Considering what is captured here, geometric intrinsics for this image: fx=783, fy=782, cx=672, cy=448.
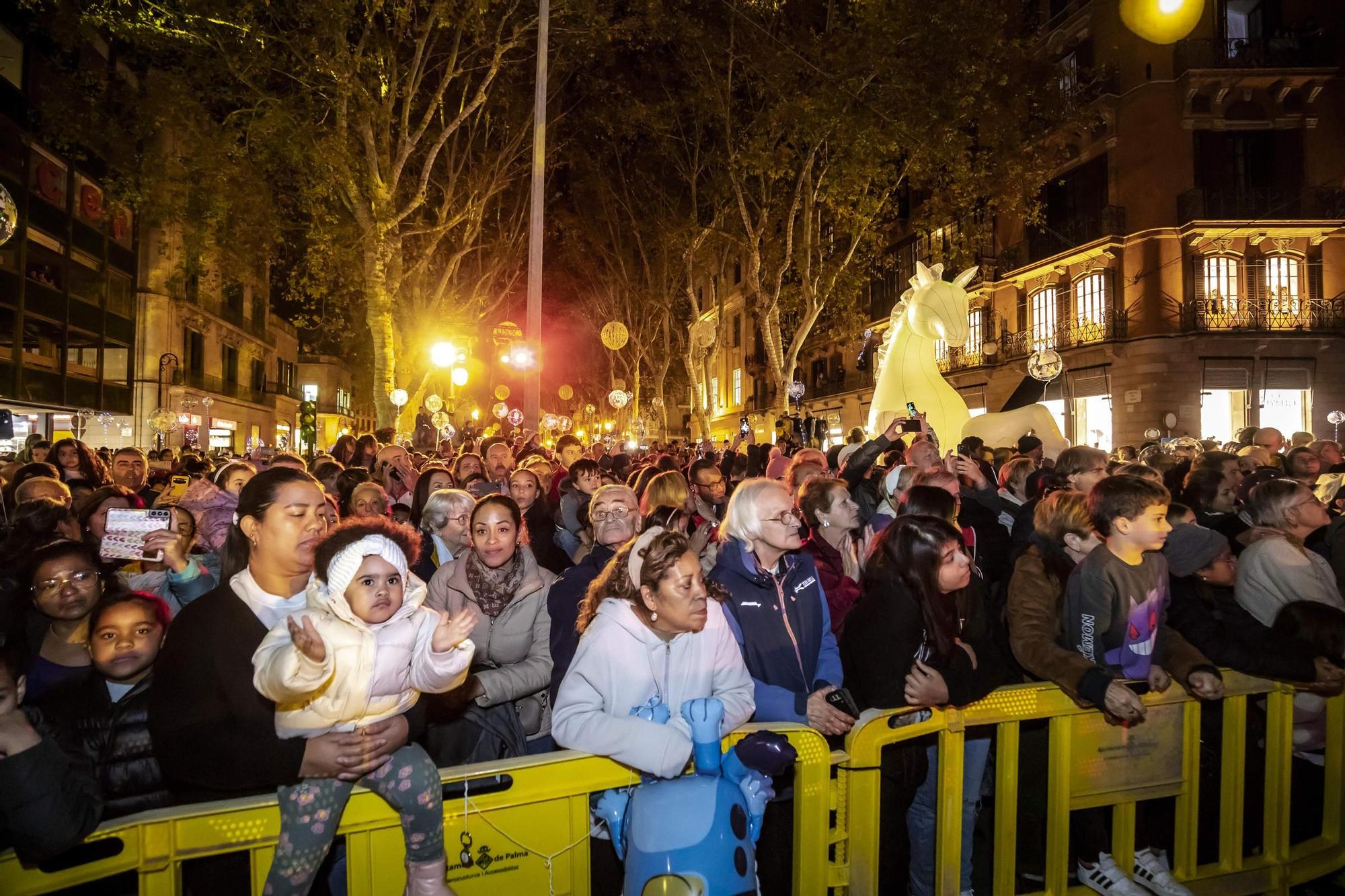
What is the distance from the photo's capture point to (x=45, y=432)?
26.3 m

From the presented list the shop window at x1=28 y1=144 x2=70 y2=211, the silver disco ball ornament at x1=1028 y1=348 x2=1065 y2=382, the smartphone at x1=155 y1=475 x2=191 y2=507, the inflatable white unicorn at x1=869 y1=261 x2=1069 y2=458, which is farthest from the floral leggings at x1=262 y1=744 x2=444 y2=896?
the shop window at x1=28 y1=144 x2=70 y2=211

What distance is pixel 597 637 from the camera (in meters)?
2.85

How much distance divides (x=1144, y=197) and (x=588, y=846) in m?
25.4

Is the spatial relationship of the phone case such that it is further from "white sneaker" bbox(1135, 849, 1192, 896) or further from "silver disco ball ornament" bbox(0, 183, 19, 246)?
"white sneaker" bbox(1135, 849, 1192, 896)

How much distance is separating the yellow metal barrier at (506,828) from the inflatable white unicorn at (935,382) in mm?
7575

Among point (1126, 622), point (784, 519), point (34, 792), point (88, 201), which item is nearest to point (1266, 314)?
point (1126, 622)

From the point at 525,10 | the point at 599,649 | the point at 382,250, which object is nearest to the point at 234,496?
the point at 599,649

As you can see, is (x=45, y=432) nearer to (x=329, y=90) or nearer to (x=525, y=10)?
(x=329, y=90)

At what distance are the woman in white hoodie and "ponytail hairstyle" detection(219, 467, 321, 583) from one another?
1226 millimetres

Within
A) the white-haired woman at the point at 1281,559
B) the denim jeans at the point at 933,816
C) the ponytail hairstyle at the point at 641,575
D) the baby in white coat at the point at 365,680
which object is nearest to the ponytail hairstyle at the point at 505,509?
the ponytail hairstyle at the point at 641,575

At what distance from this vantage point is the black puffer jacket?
259cm

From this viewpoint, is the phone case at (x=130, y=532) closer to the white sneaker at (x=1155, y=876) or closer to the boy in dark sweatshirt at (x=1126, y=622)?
the boy in dark sweatshirt at (x=1126, y=622)

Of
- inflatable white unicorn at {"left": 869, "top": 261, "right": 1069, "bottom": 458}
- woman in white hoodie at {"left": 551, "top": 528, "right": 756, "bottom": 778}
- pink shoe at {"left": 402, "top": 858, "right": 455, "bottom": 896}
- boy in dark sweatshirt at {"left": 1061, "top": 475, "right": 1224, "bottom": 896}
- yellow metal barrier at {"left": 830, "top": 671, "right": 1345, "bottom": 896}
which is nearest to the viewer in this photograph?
pink shoe at {"left": 402, "top": 858, "right": 455, "bottom": 896}

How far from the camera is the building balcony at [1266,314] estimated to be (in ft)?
70.4
